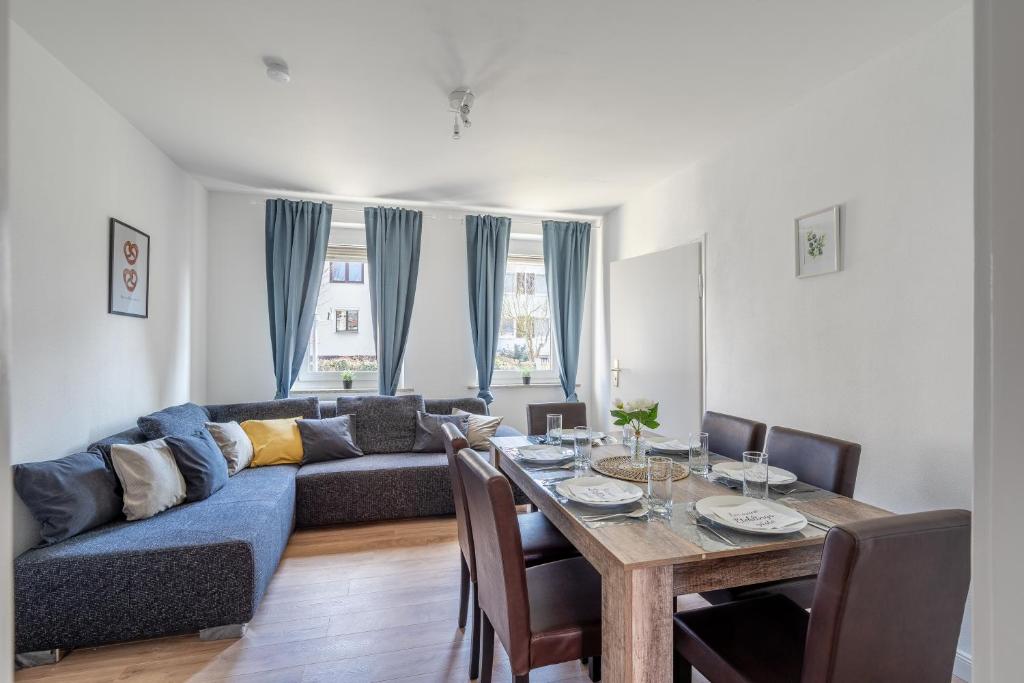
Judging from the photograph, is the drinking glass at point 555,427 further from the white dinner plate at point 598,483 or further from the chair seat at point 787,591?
the chair seat at point 787,591

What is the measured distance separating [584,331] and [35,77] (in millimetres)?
4094

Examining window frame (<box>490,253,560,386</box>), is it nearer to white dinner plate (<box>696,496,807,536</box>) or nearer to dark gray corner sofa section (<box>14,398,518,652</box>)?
dark gray corner sofa section (<box>14,398,518,652</box>)

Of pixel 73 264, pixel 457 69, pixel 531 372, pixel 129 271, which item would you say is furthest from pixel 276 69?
pixel 531 372

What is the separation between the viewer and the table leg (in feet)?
3.63

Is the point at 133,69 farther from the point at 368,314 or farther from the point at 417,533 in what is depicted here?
the point at 417,533

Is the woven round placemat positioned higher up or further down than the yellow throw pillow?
higher up

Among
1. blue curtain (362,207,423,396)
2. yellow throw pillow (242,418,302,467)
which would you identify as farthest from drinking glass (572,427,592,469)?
blue curtain (362,207,423,396)

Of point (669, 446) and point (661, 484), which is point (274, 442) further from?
point (661, 484)

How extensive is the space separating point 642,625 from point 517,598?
1.11ft

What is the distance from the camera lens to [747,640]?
1254 mm

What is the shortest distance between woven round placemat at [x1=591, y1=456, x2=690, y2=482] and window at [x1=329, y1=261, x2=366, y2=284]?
317 centimetres

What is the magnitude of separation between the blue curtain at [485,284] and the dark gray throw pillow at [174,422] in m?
2.19

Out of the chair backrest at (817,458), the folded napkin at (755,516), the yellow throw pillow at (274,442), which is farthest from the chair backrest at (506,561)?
the yellow throw pillow at (274,442)

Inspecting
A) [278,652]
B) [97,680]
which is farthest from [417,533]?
[97,680]
